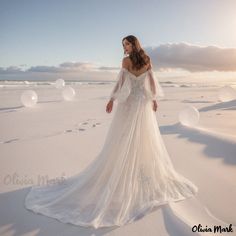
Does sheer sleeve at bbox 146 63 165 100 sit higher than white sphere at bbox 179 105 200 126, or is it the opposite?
sheer sleeve at bbox 146 63 165 100

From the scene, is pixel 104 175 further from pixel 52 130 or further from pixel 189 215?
pixel 52 130

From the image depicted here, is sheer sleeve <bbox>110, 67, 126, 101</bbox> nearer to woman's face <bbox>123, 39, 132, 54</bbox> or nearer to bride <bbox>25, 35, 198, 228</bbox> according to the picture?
bride <bbox>25, 35, 198, 228</bbox>

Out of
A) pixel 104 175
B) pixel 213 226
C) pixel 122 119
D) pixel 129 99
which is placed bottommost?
pixel 213 226

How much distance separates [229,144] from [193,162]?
1.25 m

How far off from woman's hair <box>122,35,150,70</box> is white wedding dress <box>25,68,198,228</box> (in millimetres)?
185

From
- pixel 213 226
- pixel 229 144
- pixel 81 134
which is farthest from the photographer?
pixel 81 134

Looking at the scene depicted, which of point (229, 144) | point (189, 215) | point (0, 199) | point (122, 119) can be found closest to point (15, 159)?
point (0, 199)

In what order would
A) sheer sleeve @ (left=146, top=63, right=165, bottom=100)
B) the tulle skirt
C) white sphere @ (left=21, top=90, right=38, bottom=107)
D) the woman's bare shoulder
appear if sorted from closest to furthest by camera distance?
the tulle skirt
the woman's bare shoulder
sheer sleeve @ (left=146, top=63, right=165, bottom=100)
white sphere @ (left=21, top=90, right=38, bottom=107)

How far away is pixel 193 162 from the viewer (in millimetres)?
5922

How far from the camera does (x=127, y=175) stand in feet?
13.4

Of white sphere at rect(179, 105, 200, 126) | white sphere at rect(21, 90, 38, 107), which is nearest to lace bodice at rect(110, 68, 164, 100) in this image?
white sphere at rect(179, 105, 200, 126)

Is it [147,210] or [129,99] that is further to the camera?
[129,99]

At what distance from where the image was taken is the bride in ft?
12.9

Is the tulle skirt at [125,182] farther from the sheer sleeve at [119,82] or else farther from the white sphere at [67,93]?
the white sphere at [67,93]
